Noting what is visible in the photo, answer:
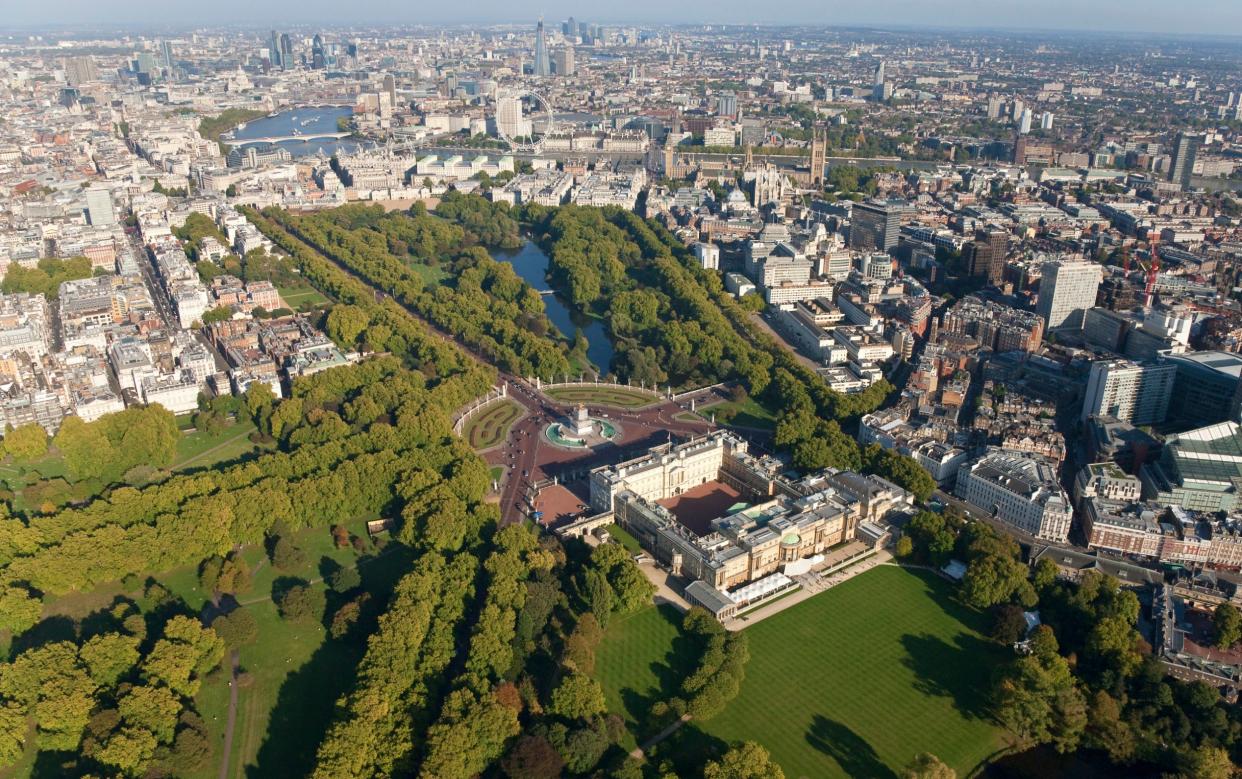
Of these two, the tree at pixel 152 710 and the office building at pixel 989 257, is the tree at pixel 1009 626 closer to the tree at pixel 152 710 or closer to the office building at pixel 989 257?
the tree at pixel 152 710

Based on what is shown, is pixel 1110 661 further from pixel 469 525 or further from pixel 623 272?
pixel 623 272

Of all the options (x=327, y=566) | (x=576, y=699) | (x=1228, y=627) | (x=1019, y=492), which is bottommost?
(x=327, y=566)

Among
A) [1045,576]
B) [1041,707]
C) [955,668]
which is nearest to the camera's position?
[1041,707]

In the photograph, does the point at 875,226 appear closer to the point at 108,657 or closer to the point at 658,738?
the point at 658,738

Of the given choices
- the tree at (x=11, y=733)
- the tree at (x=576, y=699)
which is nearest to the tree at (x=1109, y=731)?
the tree at (x=576, y=699)

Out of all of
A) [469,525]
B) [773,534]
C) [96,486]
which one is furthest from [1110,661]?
[96,486]

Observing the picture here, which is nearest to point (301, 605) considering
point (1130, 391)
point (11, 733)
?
point (11, 733)
